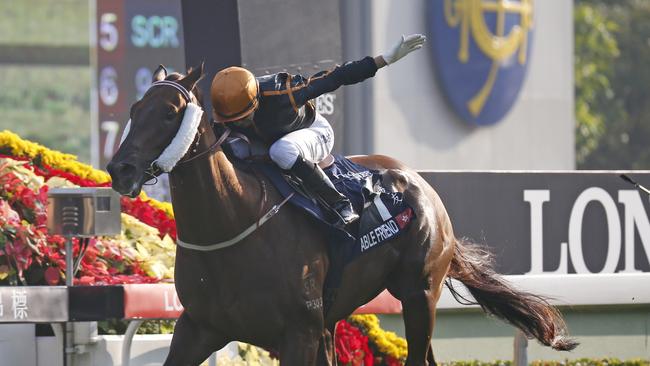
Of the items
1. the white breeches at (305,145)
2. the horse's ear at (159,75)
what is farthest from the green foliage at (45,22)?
the horse's ear at (159,75)

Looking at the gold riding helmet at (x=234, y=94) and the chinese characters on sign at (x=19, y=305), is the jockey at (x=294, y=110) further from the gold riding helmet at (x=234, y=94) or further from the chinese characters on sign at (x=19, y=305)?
the chinese characters on sign at (x=19, y=305)

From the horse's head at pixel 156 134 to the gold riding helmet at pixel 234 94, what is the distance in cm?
24

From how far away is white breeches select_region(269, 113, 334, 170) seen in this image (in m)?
6.28

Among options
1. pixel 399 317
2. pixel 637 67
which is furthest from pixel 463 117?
pixel 637 67

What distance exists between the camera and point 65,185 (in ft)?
27.6

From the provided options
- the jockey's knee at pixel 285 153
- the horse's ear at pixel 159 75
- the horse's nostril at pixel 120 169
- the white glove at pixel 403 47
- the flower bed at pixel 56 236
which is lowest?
the flower bed at pixel 56 236

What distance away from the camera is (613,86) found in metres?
37.5

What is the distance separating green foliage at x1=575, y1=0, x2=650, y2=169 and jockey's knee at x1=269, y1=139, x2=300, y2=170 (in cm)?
2754

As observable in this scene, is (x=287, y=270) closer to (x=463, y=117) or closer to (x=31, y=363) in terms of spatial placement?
(x=31, y=363)

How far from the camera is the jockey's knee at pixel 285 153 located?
627 centimetres

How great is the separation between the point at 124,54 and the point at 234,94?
24.5 ft

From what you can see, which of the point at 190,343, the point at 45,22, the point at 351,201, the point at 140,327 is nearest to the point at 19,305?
the point at 190,343

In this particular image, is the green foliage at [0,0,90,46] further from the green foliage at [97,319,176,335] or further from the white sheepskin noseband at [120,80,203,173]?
the white sheepskin noseband at [120,80,203,173]

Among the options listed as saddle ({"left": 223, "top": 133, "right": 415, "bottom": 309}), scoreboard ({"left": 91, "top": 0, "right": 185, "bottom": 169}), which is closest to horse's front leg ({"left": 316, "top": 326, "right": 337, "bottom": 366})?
saddle ({"left": 223, "top": 133, "right": 415, "bottom": 309})
